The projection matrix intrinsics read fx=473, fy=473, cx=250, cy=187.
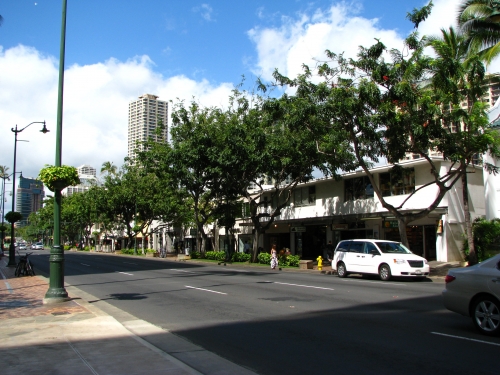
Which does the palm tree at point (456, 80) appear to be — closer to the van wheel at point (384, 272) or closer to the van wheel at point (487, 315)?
the van wheel at point (384, 272)

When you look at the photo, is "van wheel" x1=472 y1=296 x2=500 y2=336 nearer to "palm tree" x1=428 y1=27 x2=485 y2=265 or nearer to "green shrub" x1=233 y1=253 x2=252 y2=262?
"palm tree" x1=428 y1=27 x2=485 y2=265

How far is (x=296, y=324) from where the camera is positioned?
9773mm

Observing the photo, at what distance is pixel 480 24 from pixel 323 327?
20.1 meters

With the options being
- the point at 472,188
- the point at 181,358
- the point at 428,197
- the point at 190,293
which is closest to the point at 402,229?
the point at 428,197

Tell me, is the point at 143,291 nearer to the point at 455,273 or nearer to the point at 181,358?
the point at 181,358

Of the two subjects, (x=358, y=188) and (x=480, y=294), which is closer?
(x=480, y=294)

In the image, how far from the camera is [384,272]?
65.6 feet

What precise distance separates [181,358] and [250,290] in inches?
368

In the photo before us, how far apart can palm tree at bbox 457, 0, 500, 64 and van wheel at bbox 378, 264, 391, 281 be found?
11.3m

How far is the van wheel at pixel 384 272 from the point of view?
65.0 feet

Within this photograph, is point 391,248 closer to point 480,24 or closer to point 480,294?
point 480,24

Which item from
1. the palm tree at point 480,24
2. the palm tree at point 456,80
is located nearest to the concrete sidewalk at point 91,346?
the palm tree at point 456,80

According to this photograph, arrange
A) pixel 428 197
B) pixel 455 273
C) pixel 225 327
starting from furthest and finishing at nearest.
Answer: pixel 428 197
pixel 225 327
pixel 455 273

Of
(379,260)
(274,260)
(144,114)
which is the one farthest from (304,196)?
(144,114)
